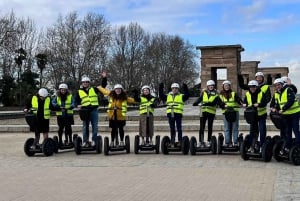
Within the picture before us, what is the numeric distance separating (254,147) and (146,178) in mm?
3503

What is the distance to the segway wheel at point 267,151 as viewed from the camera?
12000 mm

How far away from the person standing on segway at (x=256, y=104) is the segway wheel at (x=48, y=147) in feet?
18.3

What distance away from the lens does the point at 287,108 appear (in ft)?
38.9

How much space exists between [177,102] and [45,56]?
47038 mm

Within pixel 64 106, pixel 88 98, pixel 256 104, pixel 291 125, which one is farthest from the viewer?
pixel 64 106

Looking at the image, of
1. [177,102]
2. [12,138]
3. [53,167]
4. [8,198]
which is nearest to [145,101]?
[177,102]

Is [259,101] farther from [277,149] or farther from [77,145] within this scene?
[77,145]

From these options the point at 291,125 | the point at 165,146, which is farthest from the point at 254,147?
the point at 165,146

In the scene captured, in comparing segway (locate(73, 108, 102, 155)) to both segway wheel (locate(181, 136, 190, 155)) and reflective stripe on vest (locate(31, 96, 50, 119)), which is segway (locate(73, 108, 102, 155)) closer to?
reflective stripe on vest (locate(31, 96, 50, 119))

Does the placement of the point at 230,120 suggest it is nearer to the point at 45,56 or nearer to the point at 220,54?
the point at 220,54

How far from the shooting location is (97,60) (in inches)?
2420

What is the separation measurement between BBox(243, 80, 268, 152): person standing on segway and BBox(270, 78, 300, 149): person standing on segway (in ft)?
1.15

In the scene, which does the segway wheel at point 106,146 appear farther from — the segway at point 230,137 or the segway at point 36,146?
the segway at point 230,137

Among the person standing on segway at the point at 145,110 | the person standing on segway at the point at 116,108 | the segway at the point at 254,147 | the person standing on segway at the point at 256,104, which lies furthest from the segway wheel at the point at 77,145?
the person standing on segway at the point at 256,104
